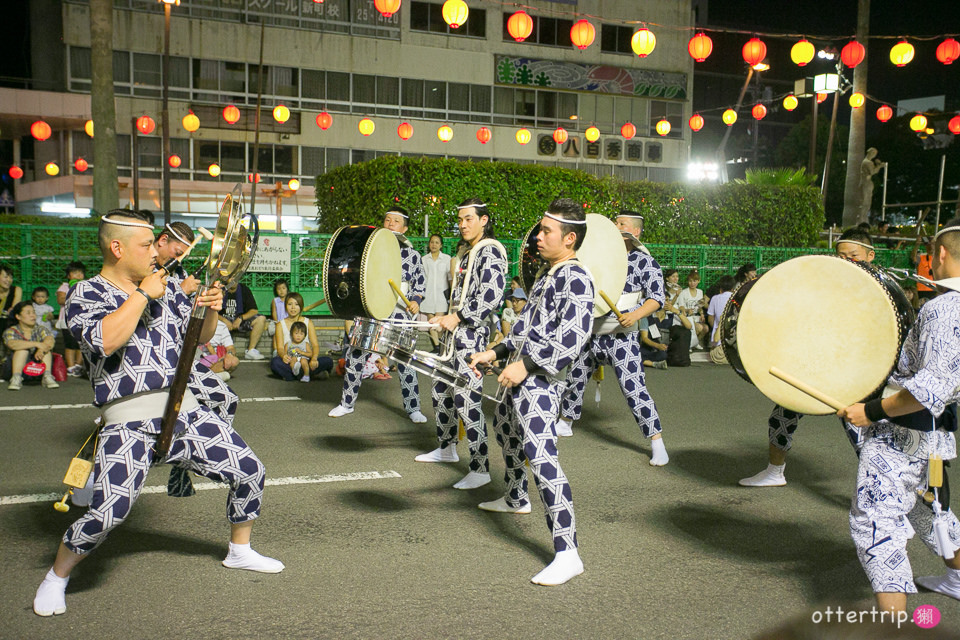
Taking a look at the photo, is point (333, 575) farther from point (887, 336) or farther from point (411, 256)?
point (411, 256)

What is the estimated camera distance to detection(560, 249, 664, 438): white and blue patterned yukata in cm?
579

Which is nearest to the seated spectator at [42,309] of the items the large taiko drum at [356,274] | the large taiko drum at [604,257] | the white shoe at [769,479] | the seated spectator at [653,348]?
the large taiko drum at [356,274]

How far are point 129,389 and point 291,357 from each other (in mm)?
6168

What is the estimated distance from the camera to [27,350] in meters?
8.50

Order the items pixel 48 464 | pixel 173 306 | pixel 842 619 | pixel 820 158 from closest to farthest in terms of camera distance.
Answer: pixel 842 619 → pixel 173 306 → pixel 48 464 → pixel 820 158

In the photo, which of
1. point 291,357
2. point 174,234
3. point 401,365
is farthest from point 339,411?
point 174,234

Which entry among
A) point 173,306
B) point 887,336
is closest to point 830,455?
point 887,336

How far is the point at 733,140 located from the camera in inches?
1882

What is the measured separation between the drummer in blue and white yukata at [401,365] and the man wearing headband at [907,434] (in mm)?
4160

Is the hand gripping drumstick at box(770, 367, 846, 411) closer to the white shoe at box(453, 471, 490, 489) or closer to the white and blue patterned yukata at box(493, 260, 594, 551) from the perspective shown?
the white and blue patterned yukata at box(493, 260, 594, 551)

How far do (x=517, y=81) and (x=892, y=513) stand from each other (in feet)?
93.2

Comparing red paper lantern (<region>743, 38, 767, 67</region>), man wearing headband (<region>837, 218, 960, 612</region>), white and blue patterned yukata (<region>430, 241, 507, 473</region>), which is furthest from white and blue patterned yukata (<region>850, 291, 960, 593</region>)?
red paper lantern (<region>743, 38, 767, 67</region>)

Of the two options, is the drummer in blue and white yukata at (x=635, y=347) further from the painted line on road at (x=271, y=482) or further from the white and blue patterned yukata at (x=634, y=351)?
the painted line on road at (x=271, y=482)

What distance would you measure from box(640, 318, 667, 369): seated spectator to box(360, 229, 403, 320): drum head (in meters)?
5.50
